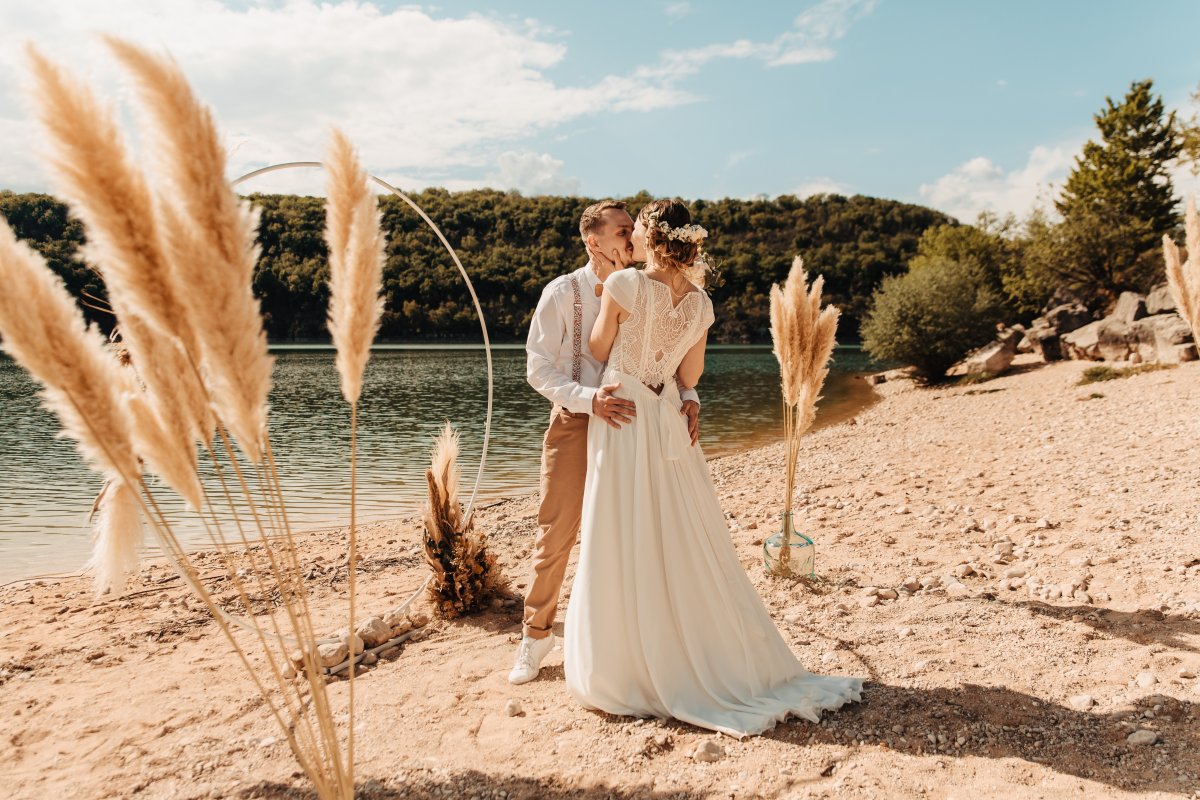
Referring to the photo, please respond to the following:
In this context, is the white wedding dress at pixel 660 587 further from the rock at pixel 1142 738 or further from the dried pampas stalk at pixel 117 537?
the dried pampas stalk at pixel 117 537

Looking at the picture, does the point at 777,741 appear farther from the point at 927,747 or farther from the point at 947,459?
the point at 947,459

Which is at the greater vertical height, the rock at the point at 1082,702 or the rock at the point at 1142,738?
the rock at the point at 1142,738

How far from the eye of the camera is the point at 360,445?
16.3 meters

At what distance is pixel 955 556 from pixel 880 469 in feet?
14.0

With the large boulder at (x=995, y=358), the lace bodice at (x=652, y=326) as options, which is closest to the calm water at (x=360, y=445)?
the large boulder at (x=995, y=358)

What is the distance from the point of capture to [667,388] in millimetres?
3633

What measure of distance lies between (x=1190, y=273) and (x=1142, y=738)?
310cm

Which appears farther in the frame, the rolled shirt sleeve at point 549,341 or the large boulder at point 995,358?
the large boulder at point 995,358

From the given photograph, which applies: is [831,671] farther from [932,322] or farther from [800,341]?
[932,322]

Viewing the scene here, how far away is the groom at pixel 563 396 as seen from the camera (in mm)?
3836

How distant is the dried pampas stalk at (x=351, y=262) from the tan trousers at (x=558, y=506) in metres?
1.96

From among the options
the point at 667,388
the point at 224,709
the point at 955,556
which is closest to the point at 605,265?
the point at 667,388

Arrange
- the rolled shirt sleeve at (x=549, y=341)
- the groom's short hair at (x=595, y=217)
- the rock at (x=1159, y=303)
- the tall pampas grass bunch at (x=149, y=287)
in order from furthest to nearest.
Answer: the rock at (x=1159, y=303)
the groom's short hair at (x=595, y=217)
the rolled shirt sleeve at (x=549, y=341)
the tall pampas grass bunch at (x=149, y=287)

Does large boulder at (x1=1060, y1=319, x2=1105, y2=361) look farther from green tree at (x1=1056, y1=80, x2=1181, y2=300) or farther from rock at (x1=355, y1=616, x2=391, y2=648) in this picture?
rock at (x1=355, y1=616, x2=391, y2=648)
